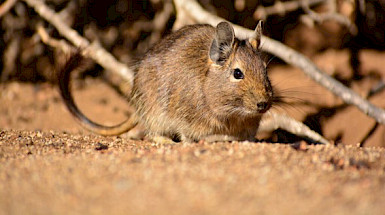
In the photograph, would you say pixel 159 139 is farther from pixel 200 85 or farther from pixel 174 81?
pixel 200 85

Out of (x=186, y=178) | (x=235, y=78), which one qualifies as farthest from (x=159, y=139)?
(x=186, y=178)

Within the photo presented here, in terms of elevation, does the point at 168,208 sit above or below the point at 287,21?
below

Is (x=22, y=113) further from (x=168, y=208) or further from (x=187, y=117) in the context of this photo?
(x=168, y=208)

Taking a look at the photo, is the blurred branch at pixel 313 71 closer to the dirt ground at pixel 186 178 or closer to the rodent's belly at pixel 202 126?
the rodent's belly at pixel 202 126

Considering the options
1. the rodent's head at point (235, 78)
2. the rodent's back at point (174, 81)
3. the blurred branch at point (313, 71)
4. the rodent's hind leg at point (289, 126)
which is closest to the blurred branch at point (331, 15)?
the blurred branch at point (313, 71)

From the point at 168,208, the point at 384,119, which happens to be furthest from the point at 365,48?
the point at 168,208

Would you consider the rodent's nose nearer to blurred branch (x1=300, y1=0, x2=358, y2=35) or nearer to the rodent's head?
the rodent's head
